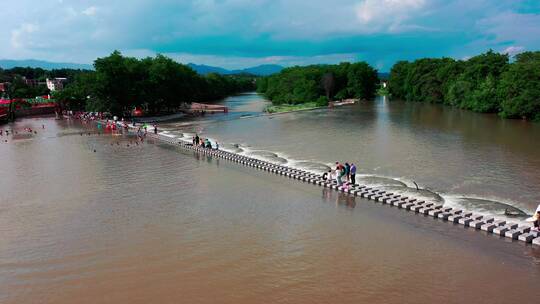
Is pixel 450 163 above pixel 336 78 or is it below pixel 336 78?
below

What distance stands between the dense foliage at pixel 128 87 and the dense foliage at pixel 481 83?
59.3 metres

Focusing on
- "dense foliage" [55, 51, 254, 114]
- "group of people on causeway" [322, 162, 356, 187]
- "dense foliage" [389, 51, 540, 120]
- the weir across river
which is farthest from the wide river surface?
"dense foliage" [55, 51, 254, 114]

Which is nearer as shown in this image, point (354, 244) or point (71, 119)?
point (354, 244)

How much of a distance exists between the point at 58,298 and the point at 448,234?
15.6 meters

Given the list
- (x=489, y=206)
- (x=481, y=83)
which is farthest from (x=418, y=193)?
(x=481, y=83)

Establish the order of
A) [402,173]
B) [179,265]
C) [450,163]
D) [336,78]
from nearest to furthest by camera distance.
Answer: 1. [179,265]
2. [402,173]
3. [450,163]
4. [336,78]

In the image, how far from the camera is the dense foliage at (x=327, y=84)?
11469cm

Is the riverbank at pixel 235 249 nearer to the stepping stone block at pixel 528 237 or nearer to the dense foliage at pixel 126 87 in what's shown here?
the stepping stone block at pixel 528 237

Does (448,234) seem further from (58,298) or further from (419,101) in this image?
(419,101)

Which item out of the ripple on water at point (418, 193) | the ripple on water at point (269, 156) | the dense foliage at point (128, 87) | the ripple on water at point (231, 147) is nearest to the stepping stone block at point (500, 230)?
the ripple on water at point (418, 193)

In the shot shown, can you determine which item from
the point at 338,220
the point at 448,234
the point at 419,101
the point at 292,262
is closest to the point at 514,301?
the point at 448,234

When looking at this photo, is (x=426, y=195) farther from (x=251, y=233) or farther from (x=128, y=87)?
(x=128, y=87)

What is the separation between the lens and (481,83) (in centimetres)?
7812

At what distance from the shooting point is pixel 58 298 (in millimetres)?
13758
